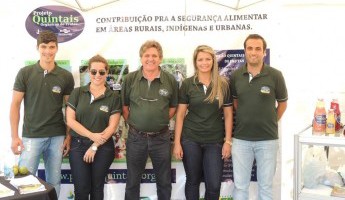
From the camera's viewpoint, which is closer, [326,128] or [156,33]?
[326,128]

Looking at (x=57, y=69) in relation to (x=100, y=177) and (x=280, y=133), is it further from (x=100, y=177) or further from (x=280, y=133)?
(x=280, y=133)

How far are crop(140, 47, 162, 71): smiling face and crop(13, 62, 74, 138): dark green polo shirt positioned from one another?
2.20 ft

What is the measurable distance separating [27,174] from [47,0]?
1426 mm

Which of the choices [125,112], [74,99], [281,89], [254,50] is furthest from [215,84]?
[74,99]

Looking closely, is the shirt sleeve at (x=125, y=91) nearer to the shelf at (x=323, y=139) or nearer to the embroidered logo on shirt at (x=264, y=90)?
the embroidered logo on shirt at (x=264, y=90)

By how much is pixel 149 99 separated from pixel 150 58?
0.29 metres

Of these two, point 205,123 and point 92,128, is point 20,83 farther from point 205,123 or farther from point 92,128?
point 205,123

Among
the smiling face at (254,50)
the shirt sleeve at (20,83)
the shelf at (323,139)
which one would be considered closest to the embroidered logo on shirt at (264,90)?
the smiling face at (254,50)

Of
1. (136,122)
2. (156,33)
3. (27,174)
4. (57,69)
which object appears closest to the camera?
(27,174)

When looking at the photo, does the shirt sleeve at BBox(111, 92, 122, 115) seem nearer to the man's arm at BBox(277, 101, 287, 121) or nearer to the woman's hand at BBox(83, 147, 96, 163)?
the woman's hand at BBox(83, 147, 96, 163)

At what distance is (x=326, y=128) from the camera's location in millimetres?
2264

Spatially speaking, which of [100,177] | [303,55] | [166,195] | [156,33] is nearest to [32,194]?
[100,177]

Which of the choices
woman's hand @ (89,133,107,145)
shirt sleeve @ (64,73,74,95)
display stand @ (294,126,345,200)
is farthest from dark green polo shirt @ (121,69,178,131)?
display stand @ (294,126,345,200)

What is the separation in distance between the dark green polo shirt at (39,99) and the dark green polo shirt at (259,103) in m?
1.34
